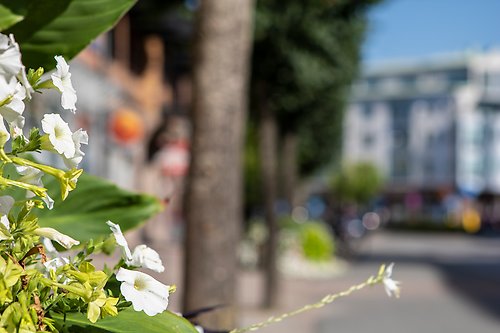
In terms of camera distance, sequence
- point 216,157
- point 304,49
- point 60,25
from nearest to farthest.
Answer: point 60,25, point 216,157, point 304,49

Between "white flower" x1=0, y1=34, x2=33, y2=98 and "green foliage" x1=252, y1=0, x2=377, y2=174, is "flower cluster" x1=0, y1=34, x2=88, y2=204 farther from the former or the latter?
"green foliage" x1=252, y1=0, x2=377, y2=174

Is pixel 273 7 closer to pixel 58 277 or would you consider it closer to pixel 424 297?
pixel 424 297

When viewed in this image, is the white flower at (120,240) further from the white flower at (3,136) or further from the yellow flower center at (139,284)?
the white flower at (3,136)

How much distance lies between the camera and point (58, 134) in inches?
40.7

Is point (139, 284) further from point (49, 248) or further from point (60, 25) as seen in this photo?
point (60, 25)

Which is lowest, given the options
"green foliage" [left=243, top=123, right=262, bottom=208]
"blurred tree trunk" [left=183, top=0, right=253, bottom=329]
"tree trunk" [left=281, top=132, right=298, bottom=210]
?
"green foliage" [left=243, top=123, right=262, bottom=208]

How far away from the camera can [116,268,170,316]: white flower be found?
1016mm

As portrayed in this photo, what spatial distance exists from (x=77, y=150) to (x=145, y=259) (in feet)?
0.52

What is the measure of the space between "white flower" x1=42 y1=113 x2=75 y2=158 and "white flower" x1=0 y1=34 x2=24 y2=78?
0.07m

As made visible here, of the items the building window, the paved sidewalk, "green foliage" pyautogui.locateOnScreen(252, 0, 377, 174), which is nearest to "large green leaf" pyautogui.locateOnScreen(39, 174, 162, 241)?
the paved sidewalk

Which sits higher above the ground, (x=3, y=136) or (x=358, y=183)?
(x=3, y=136)

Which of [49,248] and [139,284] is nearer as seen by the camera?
[139,284]

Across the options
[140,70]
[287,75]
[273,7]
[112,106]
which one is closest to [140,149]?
[140,70]

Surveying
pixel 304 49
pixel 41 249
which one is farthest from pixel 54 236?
pixel 304 49
